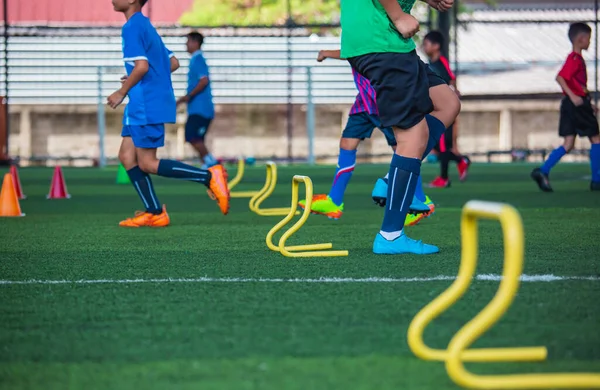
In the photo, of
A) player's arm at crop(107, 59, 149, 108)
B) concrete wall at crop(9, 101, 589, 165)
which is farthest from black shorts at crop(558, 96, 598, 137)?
concrete wall at crop(9, 101, 589, 165)

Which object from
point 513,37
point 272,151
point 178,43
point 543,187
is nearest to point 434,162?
point 272,151

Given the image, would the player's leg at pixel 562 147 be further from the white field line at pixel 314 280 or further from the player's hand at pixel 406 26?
the white field line at pixel 314 280

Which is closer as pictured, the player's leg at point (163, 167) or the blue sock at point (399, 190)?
the blue sock at point (399, 190)

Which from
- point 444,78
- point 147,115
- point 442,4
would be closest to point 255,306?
point 442,4

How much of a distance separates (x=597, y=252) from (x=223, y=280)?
2.17 m

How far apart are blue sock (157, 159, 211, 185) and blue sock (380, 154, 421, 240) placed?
8.69 feet

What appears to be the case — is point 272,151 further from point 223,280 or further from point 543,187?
point 223,280

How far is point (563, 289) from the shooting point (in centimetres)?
454

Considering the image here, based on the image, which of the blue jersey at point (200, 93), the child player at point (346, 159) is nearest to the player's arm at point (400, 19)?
the child player at point (346, 159)

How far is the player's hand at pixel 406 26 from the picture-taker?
5.64 metres

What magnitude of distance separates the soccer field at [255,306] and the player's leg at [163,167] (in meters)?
0.29

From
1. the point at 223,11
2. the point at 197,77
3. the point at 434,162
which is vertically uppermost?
the point at 223,11

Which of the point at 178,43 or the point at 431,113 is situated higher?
the point at 178,43

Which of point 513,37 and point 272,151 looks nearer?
point 272,151
